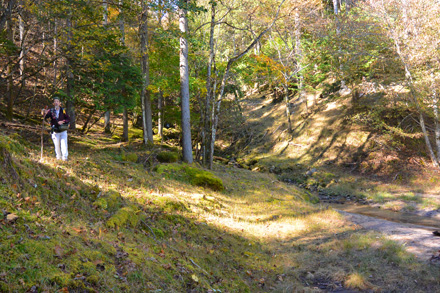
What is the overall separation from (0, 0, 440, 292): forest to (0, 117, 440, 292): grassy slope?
0.03 m

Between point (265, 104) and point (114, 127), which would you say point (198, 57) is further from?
point (265, 104)

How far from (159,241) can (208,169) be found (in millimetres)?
9885

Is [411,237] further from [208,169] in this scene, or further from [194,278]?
[208,169]

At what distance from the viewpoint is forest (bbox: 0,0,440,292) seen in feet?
16.1

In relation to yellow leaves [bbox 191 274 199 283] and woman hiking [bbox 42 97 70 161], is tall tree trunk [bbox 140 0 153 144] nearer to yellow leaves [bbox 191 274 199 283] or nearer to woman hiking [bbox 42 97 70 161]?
woman hiking [bbox 42 97 70 161]

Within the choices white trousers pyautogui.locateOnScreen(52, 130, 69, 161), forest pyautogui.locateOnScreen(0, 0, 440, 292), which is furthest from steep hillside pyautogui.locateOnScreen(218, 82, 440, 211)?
white trousers pyautogui.locateOnScreen(52, 130, 69, 161)

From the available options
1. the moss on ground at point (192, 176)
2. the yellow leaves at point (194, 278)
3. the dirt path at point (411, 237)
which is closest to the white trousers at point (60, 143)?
the moss on ground at point (192, 176)

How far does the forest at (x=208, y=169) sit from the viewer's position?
16.1 feet

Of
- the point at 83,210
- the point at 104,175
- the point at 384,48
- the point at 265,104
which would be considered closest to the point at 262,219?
the point at 104,175

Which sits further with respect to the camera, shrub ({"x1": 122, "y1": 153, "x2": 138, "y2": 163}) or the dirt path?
shrub ({"x1": 122, "y1": 153, "x2": 138, "y2": 163})

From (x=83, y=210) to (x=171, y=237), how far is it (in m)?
2.07

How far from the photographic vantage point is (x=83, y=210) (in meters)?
5.83

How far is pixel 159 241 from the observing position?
6.12 m

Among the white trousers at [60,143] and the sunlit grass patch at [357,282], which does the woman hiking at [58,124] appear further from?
the sunlit grass patch at [357,282]
